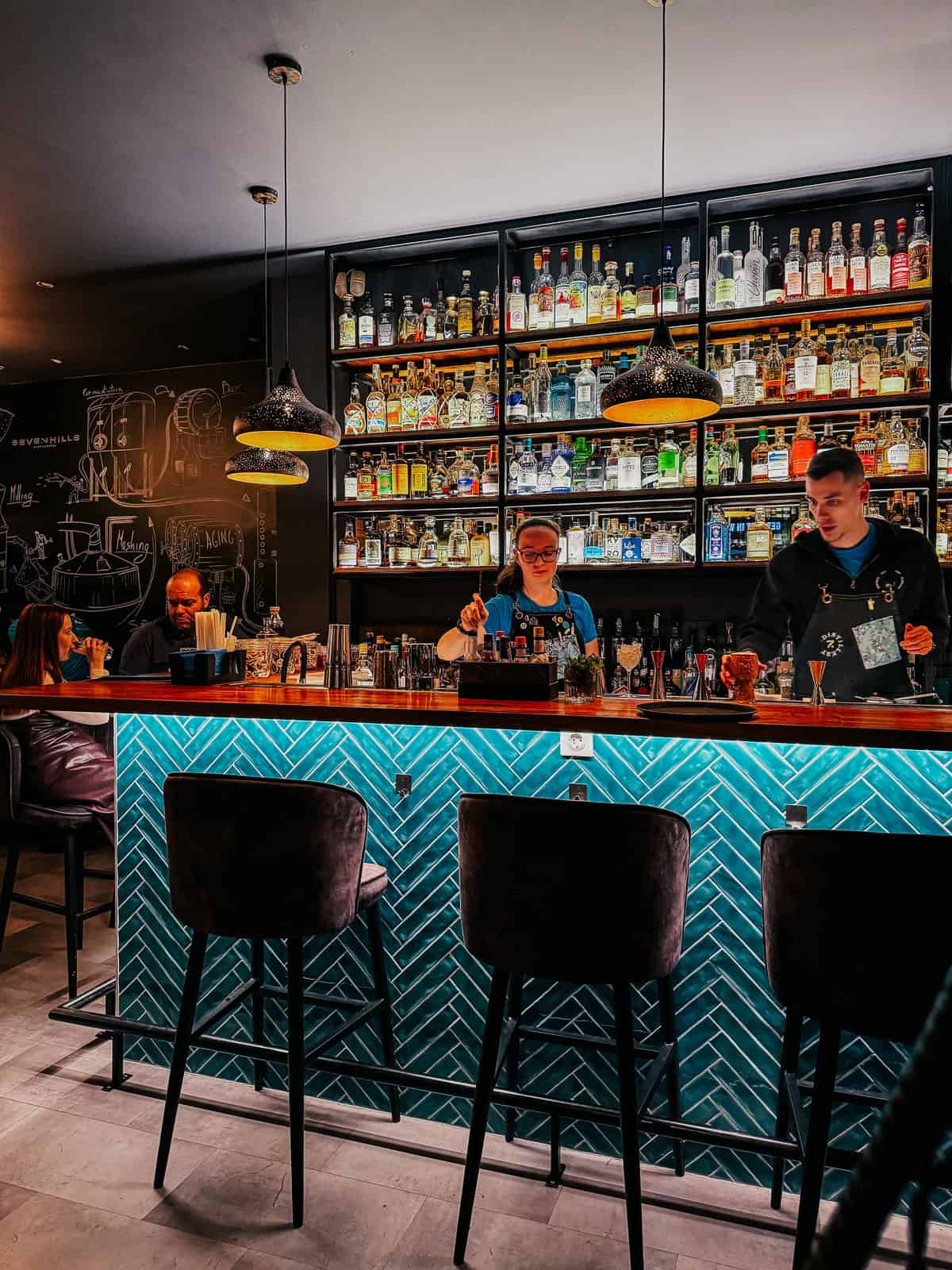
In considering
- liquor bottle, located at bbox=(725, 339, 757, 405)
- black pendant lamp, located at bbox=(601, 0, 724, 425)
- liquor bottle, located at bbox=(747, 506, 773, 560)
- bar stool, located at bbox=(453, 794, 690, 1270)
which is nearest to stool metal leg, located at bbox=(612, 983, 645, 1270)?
bar stool, located at bbox=(453, 794, 690, 1270)

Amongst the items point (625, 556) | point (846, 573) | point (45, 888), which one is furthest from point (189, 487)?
point (846, 573)

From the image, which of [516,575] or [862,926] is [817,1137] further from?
[516,575]

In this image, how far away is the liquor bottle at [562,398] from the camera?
13.7 feet

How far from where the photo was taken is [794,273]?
152 inches

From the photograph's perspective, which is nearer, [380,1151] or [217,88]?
[380,1151]

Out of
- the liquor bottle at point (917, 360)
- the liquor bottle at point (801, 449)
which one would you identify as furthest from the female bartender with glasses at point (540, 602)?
the liquor bottle at point (917, 360)

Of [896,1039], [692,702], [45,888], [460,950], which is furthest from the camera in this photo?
[45,888]

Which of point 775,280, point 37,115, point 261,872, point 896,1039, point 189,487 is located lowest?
point 896,1039

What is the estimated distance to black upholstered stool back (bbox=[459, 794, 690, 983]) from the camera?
1.61 meters

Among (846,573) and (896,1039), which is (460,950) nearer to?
(896,1039)

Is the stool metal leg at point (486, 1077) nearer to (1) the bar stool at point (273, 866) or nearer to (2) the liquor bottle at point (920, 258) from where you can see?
(1) the bar stool at point (273, 866)

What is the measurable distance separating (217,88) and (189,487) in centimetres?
328

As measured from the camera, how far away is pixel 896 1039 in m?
1.46

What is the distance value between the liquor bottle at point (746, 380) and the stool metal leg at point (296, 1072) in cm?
310
